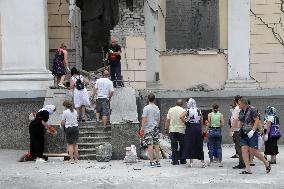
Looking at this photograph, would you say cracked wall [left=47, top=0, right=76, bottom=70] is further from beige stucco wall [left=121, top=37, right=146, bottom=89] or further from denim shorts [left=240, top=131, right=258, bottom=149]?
denim shorts [left=240, top=131, right=258, bottom=149]

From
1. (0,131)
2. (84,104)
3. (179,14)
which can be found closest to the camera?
(84,104)

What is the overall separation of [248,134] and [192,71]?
8848mm

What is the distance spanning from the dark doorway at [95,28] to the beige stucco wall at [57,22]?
14.8 feet

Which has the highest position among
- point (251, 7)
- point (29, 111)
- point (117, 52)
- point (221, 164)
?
point (251, 7)

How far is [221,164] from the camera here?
43.7 ft

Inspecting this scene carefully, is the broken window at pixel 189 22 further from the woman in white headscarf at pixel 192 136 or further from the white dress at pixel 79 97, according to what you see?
the woman in white headscarf at pixel 192 136

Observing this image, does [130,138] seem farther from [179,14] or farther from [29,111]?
[179,14]

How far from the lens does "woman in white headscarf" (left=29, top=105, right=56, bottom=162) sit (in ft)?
46.4

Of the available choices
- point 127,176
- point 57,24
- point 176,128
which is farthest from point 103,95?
point 57,24

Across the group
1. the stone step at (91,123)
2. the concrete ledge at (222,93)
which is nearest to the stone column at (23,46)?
the stone step at (91,123)

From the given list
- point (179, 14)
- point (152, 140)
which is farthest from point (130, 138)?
point (179, 14)

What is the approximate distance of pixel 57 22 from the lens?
2000cm

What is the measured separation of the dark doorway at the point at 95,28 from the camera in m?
25.0

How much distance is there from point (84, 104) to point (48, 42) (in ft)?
15.6
